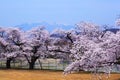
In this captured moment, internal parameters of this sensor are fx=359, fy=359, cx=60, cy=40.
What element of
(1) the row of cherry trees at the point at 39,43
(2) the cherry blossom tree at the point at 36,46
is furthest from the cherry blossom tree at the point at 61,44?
(2) the cherry blossom tree at the point at 36,46

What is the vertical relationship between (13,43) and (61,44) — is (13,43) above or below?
above

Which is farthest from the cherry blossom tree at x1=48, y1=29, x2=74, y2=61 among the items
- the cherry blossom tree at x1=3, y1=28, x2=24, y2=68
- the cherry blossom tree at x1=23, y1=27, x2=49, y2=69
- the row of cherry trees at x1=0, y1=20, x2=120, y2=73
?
the cherry blossom tree at x1=3, y1=28, x2=24, y2=68

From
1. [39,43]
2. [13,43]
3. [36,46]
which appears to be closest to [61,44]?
[39,43]

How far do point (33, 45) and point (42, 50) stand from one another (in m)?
1.38

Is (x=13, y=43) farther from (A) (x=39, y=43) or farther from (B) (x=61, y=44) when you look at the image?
(B) (x=61, y=44)

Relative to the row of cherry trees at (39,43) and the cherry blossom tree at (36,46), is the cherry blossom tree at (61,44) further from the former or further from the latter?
→ the cherry blossom tree at (36,46)

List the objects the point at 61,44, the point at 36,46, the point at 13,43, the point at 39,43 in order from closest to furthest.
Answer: the point at 61,44, the point at 39,43, the point at 36,46, the point at 13,43

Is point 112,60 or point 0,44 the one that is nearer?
point 112,60

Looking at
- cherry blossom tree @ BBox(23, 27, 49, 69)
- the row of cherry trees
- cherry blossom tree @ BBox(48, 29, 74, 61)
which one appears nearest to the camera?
the row of cherry trees

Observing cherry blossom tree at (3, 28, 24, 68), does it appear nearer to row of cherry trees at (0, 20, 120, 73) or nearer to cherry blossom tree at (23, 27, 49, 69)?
row of cherry trees at (0, 20, 120, 73)

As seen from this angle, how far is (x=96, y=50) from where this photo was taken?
1498 cm

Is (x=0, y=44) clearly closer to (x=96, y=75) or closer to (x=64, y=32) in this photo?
(x=64, y=32)

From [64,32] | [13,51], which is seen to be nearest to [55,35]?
[64,32]

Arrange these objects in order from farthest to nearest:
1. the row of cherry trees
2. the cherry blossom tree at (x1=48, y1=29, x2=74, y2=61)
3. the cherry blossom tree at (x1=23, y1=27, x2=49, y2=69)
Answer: the cherry blossom tree at (x1=23, y1=27, x2=49, y2=69), the cherry blossom tree at (x1=48, y1=29, x2=74, y2=61), the row of cherry trees
